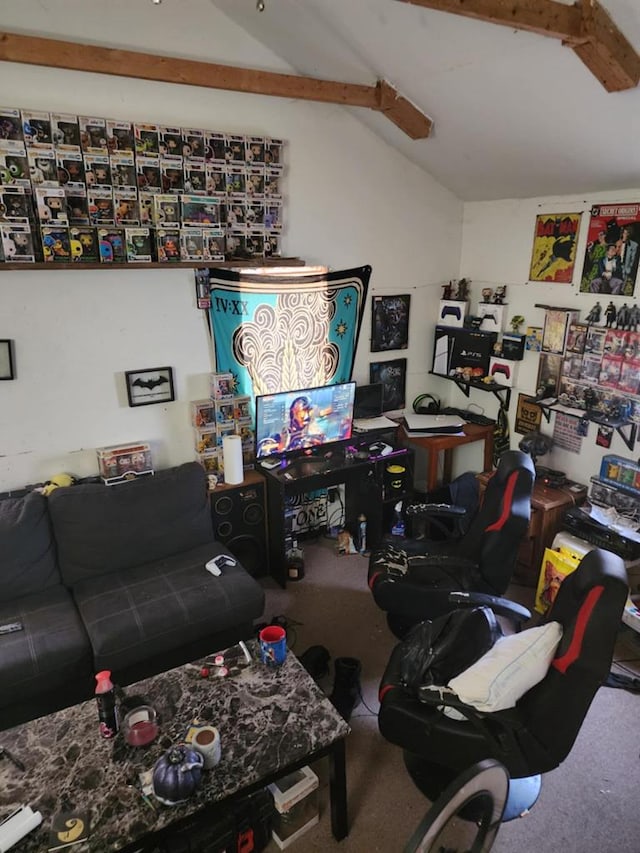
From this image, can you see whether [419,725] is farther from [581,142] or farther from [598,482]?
[581,142]

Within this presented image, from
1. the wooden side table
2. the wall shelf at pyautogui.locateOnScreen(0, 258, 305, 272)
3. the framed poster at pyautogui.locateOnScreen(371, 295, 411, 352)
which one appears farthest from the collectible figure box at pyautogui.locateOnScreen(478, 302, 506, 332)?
the wall shelf at pyautogui.locateOnScreen(0, 258, 305, 272)

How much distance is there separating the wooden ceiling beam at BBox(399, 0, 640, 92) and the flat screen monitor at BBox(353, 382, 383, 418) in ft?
7.34

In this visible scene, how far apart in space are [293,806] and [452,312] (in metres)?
3.22

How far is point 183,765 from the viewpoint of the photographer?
5.59ft

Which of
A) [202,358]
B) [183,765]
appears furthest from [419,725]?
[202,358]

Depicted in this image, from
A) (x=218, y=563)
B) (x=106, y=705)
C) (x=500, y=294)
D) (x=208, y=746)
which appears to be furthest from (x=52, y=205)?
(x=500, y=294)

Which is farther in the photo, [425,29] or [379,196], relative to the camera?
[379,196]

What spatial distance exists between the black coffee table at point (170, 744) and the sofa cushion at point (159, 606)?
0.38m

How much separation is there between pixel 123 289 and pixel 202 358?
0.59 meters

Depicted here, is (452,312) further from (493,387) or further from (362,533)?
(362,533)

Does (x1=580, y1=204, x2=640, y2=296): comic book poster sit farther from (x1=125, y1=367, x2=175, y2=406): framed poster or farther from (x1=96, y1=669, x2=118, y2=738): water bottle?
(x1=96, y1=669, x2=118, y2=738): water bottle

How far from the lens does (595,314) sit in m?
3.29

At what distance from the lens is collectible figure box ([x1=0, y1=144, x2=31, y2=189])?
2566 millimetres

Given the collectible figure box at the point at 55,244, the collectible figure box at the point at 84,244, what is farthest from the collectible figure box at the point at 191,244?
the collectible figure box at the point at 55,244
